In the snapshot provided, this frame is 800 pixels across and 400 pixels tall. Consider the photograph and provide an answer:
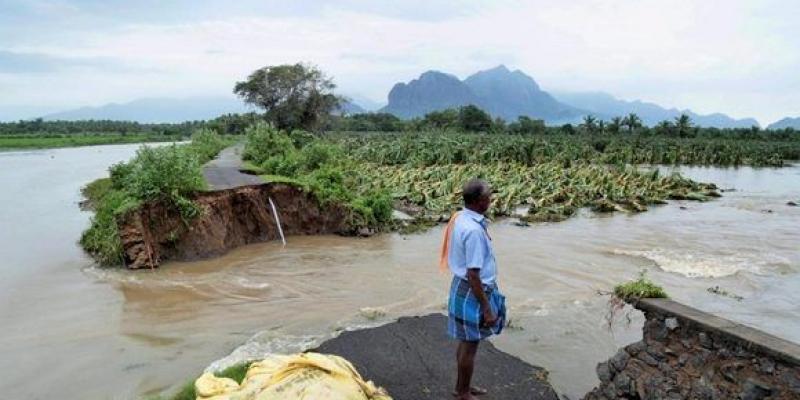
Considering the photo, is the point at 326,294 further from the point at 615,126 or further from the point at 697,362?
the point at 615,126

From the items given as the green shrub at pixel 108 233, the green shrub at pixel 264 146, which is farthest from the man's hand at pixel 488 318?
the green shrub at pixel 264 146

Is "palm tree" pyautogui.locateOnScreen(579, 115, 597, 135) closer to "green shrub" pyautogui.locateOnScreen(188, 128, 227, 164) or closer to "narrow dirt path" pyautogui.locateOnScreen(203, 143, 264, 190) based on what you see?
"green shrub" pyautogui.locateOnScreen(188, 128, 227, 164)

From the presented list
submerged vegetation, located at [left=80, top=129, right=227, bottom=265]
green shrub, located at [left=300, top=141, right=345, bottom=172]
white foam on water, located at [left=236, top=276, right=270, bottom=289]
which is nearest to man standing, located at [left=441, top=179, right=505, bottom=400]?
white foam on water, located at [left=236, top=276, right=270, bottom=289]

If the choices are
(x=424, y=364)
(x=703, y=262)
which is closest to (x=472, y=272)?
(x=424, y=364)

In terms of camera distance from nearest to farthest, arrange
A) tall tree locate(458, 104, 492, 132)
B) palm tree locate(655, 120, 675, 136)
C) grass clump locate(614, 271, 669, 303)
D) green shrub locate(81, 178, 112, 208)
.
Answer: grass clump locate(614, 271, 669, 303) → green shrub locate(81, 178, 112, 208) → palm tree locate(655, 120, 675, 136) → tall tree locate(458, 104, 492, 132)

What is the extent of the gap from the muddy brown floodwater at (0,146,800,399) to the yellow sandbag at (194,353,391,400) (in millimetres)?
2716

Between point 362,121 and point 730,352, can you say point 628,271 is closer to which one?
point 730,352

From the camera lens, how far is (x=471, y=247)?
4.66 meters

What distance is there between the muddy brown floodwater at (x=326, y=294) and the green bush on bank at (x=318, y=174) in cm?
106

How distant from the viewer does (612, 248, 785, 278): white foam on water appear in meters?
13.1

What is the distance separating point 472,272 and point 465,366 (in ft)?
3.36

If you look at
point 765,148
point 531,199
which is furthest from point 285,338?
point 765,148

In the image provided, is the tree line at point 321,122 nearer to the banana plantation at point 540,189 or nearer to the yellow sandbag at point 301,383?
the banana plantation at point 540,189

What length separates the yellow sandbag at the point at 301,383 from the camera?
171 inches
